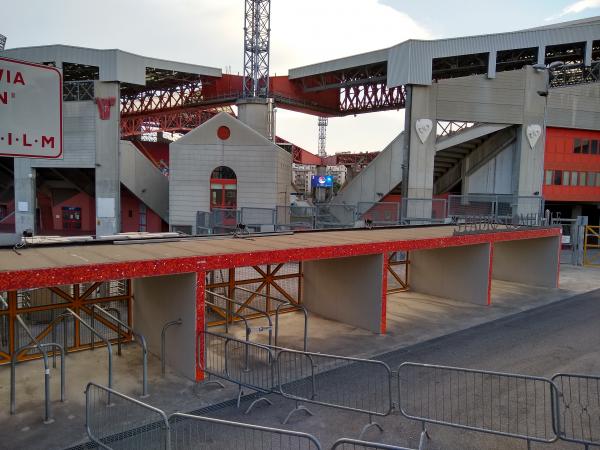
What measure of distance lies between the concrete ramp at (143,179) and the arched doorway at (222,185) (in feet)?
21.8

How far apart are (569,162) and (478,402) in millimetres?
33212

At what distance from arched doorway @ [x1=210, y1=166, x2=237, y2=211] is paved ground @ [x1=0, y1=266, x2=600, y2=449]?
16991mm

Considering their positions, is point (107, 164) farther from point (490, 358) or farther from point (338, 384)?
point (490, 358)

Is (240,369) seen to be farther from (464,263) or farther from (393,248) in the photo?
(464,263)

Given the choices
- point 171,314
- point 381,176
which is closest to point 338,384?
point 171,314

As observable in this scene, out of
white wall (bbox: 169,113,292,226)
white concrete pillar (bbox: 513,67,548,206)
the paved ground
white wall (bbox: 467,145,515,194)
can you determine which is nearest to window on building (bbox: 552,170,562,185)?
white concrete pillar (bbox: 513,67,548,206)

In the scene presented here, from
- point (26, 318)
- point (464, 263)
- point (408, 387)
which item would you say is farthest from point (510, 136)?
point (26, 318)

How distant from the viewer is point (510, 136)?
3494 cm

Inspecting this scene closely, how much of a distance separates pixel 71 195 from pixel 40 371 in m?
32.5

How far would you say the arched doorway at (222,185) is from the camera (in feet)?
105

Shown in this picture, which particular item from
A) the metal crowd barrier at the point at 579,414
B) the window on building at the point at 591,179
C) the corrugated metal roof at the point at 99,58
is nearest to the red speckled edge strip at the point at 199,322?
the metal crowd barrier at the point at 579,414

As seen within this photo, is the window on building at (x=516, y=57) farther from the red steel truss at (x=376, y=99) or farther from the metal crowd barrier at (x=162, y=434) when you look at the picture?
the metal crowd barrier at (x=162, y=434)

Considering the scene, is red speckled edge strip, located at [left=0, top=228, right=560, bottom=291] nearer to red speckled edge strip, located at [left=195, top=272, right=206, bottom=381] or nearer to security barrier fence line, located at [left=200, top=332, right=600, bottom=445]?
red speckled edge strip, located at [left=195, top=272, right=206, bottom=381]

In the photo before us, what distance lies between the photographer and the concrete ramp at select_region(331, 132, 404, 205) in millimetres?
33781
